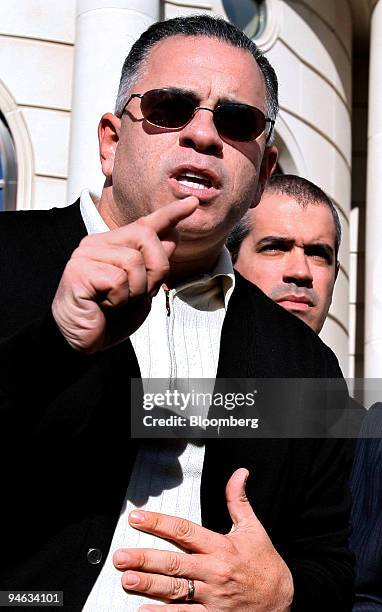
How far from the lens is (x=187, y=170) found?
2.46m

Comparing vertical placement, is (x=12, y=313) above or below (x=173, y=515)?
above

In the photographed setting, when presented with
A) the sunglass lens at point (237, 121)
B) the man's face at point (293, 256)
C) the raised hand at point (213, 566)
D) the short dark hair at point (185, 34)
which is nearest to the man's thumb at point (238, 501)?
the raised hand at point (213, 566)

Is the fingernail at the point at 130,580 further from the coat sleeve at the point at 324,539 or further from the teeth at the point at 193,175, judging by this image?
the teeth at the point at 193,175

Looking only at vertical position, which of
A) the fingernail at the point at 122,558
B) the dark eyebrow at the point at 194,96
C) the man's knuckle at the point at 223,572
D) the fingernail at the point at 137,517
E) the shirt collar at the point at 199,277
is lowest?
the man's knuckle at the point at 223,572

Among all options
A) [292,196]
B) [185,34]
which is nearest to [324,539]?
[185,34]

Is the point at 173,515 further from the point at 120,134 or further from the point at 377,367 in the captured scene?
the point at 377,367

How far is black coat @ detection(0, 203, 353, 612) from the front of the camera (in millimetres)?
2002

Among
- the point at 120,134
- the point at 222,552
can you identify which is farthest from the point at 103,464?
the point at 120,134

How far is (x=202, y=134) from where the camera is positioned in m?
2.48

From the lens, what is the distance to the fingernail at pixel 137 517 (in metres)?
2.19

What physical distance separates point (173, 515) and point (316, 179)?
8.52 m

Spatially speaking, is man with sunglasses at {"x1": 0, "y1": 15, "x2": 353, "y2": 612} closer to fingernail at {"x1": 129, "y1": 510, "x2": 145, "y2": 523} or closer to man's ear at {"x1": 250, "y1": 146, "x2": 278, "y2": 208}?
fingernail at {"x1": 129, "y1": 510, "x2": 145, "y2": 523}

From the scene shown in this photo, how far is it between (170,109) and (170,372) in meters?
0.55

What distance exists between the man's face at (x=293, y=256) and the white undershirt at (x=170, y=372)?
1.02 m
